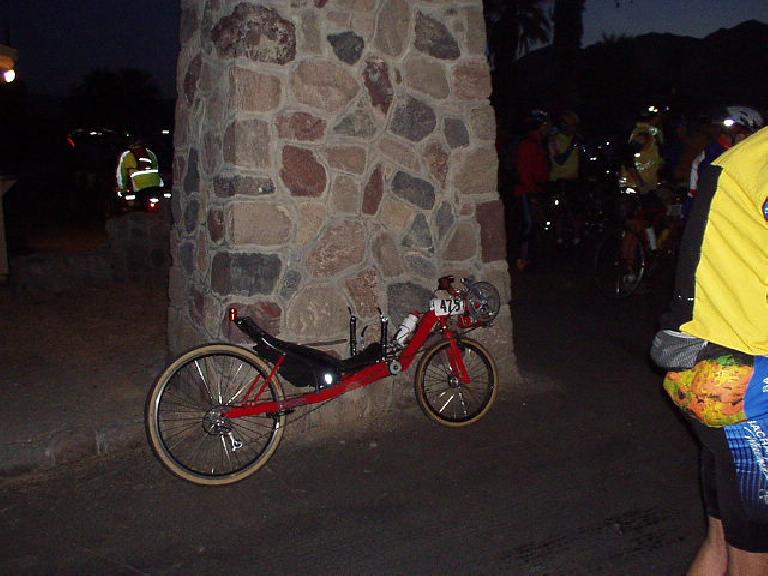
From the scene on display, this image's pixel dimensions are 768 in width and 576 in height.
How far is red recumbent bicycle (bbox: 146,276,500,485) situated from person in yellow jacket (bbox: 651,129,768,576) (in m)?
2.98

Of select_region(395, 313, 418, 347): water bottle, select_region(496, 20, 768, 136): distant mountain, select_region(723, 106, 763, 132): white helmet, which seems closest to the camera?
select_region(395, 313, 418, 347): water bottle

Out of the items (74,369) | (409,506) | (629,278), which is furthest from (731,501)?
(629,278)

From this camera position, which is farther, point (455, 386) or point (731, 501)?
point (455, 386)

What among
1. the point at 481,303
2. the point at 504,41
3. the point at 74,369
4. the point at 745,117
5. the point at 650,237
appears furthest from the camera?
the point at 504,41

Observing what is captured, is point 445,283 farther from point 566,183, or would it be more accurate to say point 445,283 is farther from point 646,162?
point 566,183

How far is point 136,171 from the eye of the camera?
12938 millimetres

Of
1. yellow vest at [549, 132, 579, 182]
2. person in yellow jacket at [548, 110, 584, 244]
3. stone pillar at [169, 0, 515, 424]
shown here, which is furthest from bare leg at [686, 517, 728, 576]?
yellow vest at [549, 132, 579, 182]

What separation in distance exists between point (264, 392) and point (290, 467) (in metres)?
0.49

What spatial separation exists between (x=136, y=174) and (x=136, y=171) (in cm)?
10

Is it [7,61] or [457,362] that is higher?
[7,61]

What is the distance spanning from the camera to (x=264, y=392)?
4.94 m

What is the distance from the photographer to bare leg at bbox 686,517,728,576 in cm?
250

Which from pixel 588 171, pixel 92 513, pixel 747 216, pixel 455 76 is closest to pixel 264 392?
pixel 92 513

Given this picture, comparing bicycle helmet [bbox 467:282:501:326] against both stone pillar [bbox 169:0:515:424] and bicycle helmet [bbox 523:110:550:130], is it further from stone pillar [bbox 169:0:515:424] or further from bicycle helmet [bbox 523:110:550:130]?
bicycle helmet [bbox 523:110:550:130]
